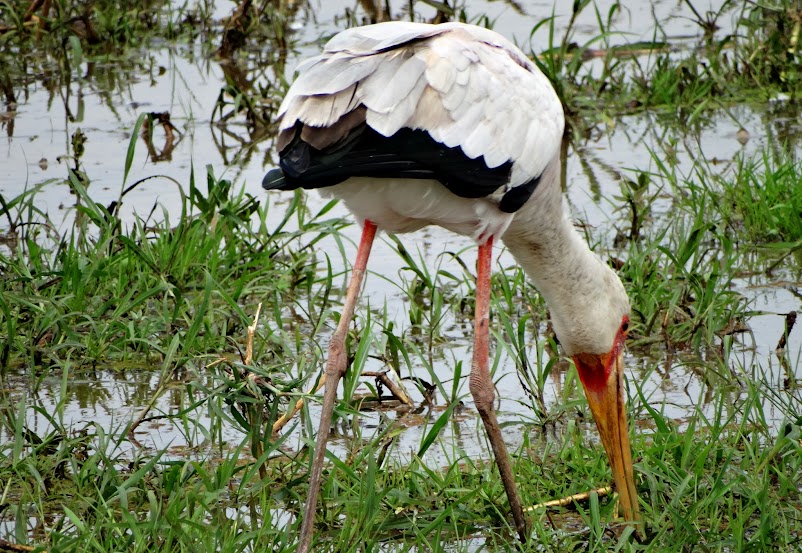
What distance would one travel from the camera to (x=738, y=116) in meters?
8.72

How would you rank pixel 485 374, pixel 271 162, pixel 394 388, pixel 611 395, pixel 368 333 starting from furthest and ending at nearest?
pixel 271 162
pixel 394 388
pixel 368 333
pixel 611 395
pixel 485 374

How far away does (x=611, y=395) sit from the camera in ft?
15.5

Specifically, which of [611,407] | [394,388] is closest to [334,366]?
[394,388]

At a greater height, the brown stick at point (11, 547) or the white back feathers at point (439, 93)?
the white back feathers at point (439, 93)

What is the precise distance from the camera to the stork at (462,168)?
3832 mm

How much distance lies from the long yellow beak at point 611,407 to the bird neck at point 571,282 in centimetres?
6

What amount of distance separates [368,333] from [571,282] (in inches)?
31.4

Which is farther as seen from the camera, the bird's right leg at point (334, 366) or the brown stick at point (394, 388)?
the brown stick at point (394, 388)

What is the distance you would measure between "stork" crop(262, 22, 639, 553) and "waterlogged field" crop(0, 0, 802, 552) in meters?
0.18

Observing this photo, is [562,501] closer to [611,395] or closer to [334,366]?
[611,395]

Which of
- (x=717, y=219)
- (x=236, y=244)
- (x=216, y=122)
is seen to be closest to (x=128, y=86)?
(x=216, y=122)

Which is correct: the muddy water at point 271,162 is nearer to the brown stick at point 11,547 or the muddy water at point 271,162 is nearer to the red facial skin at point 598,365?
the red facial skin at point 598,365

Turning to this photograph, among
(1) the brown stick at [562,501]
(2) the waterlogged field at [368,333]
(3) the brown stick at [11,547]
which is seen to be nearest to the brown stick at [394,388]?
(2) the waterlogged field at [368,333]

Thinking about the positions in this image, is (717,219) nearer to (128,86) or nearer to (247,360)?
(247,360)
